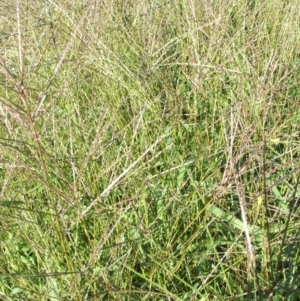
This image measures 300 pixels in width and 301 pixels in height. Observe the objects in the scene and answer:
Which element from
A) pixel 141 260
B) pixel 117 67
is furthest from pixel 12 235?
pixel 117 67

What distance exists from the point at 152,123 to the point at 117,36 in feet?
2.16

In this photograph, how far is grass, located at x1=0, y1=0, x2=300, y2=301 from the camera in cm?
80

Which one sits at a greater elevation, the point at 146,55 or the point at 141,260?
the point at 146,55

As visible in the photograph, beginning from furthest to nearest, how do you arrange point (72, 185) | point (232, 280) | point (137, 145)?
point (137, 145), point (232, 280), point (72, 185)

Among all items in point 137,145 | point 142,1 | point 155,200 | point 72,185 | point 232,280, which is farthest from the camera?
point 142,1

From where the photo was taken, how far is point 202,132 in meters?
1.31

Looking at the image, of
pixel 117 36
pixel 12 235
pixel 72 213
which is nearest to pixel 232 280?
pixel 72 213

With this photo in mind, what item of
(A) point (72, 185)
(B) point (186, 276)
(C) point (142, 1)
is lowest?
(B) point (186, 276)

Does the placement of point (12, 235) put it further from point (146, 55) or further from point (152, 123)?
point (146, 55)

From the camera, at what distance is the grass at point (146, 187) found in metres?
0.80

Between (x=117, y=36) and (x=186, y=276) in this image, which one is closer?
(x=186, y=276)

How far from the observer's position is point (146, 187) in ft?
3.63

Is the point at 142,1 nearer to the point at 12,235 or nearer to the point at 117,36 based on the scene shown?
the point at 117,36

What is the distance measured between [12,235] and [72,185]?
34 cm
